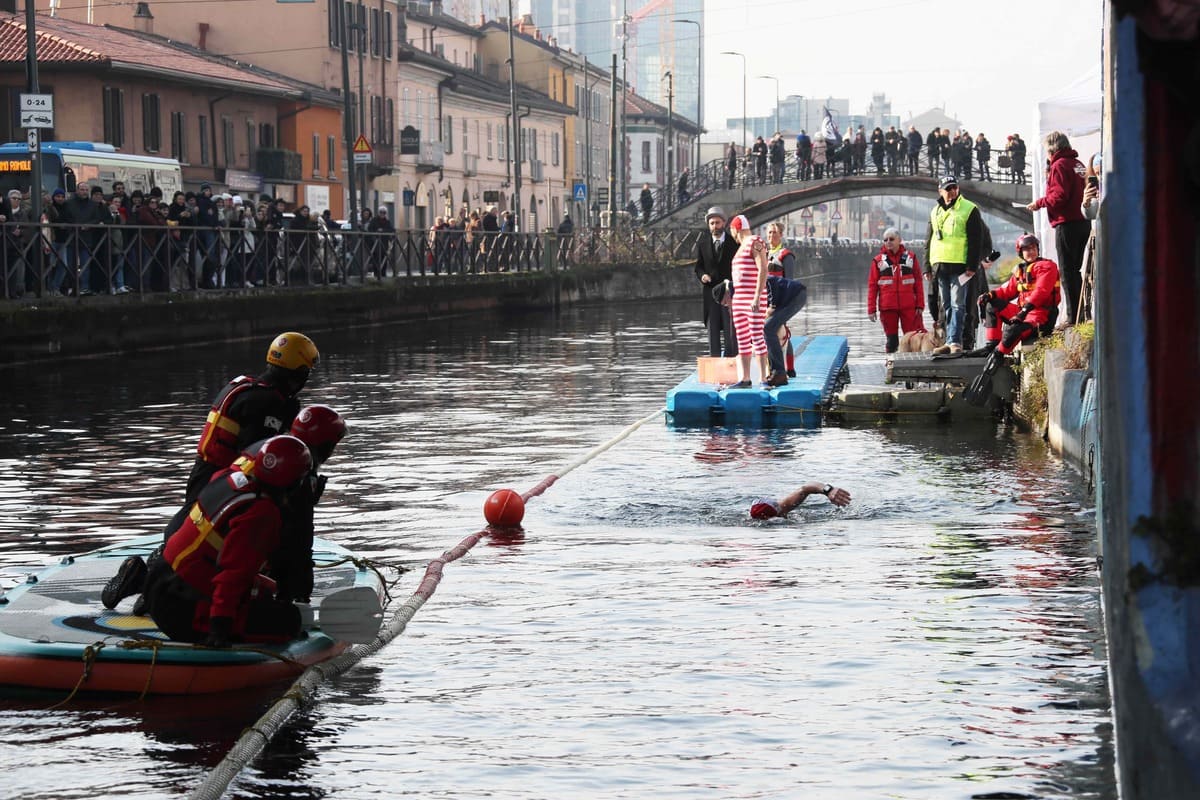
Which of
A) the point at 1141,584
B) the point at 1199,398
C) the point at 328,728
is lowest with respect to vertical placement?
the point at 328,728

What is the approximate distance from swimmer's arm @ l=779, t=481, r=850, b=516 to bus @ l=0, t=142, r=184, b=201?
2638 cm

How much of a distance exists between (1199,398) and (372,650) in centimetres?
516

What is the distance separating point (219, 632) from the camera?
8.01 metres

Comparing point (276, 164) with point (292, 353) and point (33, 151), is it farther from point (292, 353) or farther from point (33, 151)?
point (292, 353)

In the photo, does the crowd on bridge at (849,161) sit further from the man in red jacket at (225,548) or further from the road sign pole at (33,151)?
the man in red jacket at (225,548)

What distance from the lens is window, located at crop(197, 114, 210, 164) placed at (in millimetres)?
58688

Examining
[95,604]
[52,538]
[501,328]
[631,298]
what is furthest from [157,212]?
[631,298]

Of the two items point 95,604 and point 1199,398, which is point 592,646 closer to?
point 95,604

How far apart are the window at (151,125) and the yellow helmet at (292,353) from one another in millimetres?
47227

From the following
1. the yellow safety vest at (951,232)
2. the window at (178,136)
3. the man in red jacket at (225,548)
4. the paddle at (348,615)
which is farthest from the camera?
the window at (178,136)

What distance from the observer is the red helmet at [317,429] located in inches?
334

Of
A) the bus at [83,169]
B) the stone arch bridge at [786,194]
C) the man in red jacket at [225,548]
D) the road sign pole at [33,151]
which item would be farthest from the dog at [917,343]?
the stone arch bridge at [786,194]

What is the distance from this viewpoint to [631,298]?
2333 inches

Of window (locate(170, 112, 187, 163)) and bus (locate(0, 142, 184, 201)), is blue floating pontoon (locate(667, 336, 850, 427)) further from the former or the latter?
window (locate(170, 112, 187, 163))
